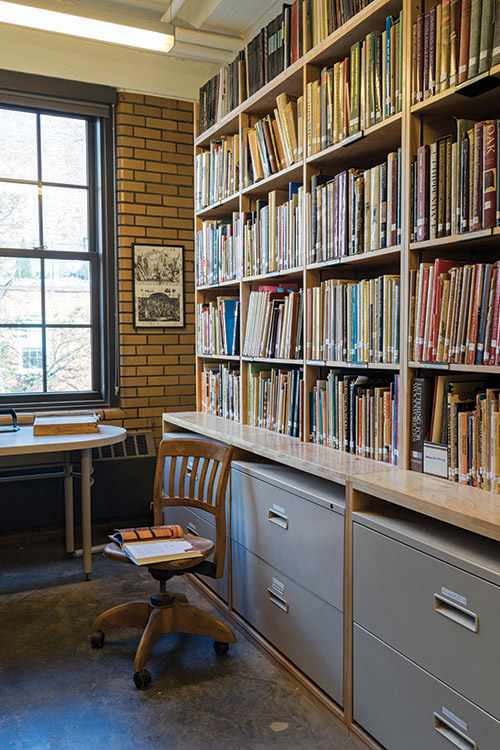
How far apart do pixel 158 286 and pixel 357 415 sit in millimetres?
2409

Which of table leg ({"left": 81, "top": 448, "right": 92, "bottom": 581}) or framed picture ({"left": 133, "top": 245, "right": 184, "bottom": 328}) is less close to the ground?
framed picture ({"left": 133, "top": 245, "right": 184, "bottom": 328})

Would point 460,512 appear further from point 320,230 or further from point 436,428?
point 320,230

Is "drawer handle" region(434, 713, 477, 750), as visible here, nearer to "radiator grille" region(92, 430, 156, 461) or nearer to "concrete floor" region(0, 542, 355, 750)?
"concrete floor" region(0, 542, 355, 750)

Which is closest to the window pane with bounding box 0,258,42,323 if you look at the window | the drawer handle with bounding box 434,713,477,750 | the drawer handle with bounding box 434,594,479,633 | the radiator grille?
the window

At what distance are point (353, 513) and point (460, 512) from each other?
1.59ft

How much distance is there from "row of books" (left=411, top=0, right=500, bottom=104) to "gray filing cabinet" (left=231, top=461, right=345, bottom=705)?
140cm

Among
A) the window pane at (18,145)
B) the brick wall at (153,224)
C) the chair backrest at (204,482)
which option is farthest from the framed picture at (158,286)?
the chair backrest at (204,482)

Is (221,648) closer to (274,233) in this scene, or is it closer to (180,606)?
(180,606)

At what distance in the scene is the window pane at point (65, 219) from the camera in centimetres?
423

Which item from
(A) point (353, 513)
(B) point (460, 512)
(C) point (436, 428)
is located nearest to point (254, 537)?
(A) point (353, 513)

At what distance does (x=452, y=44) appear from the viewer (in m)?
1.90

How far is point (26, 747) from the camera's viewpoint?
205 cm

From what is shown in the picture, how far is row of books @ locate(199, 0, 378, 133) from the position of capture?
2484mm

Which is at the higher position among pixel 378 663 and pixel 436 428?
pixel 436 428
